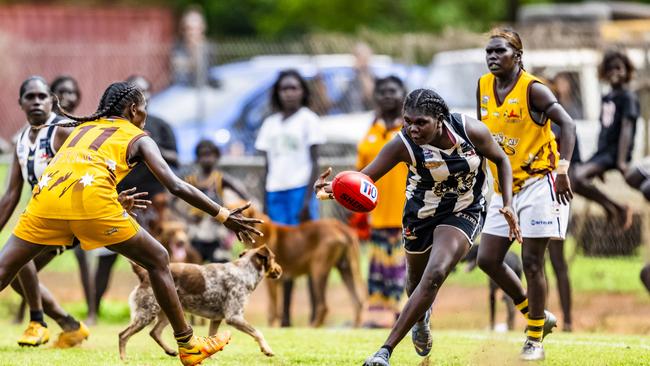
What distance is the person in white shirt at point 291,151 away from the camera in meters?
13.2

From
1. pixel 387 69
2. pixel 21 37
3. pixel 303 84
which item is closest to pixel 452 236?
pixel 303 84

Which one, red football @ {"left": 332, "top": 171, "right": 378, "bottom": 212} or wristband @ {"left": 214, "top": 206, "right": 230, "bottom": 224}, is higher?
red football @ {"left": 332, "top": 171, "right": 378, "bottom": 212}

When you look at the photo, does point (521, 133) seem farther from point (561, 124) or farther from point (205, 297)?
point (205, 297)

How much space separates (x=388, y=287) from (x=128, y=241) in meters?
5.16

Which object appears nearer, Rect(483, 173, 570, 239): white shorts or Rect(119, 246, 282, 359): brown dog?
Rect(483, 173, 570, 239): white shorts

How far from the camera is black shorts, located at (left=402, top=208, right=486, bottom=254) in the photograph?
8.56 metres

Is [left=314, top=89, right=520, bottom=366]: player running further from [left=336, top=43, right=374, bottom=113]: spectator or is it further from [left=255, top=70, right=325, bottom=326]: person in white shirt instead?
[left=336, top=43, right=374, bottom=113]: spectator

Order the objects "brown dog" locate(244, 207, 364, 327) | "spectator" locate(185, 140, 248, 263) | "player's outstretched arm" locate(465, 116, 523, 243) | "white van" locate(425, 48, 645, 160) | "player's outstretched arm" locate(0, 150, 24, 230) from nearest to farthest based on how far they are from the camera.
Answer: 1. "player's outstretched arm" locate(465, 116, 523, 243)
2. "player's outstretched arm" locate(0, 150, 24, 230)
3. "brown dog" locate(244, 207, 364, 327)
4. "spectator" locate(185, 140, 248, 263)
5. "white van" locate(425, 48, 645, 160)

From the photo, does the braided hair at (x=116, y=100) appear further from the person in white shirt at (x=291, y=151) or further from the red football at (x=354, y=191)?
the person in white shirt at (x=291, y=151)

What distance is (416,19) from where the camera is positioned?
30.2 metres

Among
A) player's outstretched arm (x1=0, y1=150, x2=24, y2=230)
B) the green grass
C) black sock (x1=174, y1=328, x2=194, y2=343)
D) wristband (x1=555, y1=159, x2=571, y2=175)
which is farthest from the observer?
player's outstretched arm (x1=0, y1=150, x2=24, y2=230)

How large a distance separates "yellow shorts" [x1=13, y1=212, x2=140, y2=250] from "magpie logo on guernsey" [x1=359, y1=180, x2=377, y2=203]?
144 cm

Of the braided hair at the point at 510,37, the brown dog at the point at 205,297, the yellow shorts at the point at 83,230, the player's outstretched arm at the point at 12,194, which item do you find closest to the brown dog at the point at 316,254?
the brown dog at the point at 205,297

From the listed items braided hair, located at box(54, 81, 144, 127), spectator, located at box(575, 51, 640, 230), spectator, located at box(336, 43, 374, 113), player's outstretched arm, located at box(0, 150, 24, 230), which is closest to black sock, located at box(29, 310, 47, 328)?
player's outstretched arm, located at box(0, 150, 24, 230)
